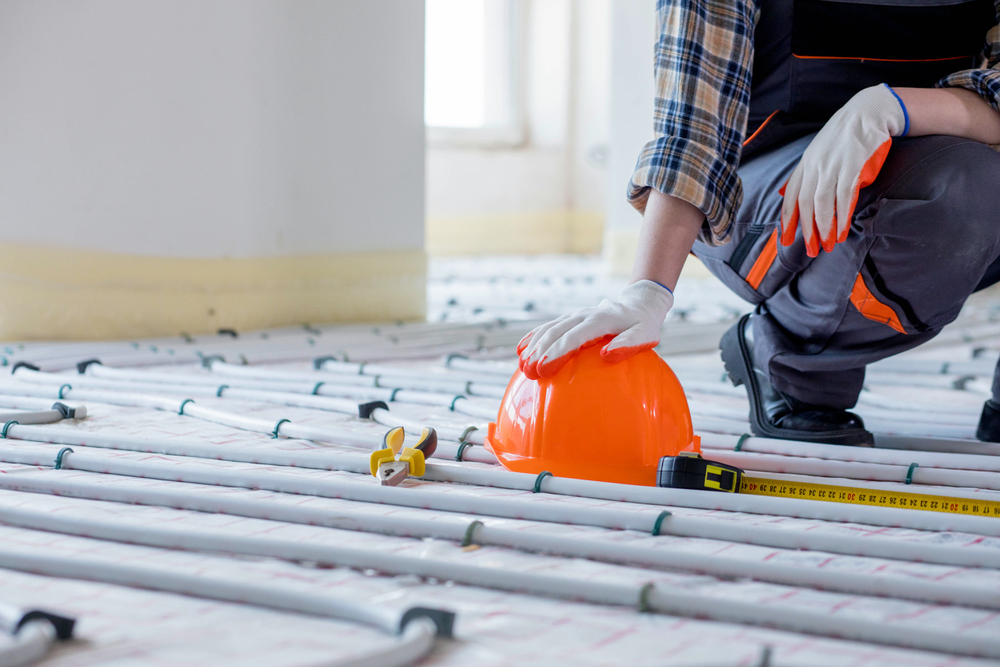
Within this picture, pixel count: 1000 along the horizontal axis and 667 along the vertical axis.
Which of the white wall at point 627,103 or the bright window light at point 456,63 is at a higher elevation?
the bright window light at point 456,63

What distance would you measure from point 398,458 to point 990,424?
992 millimetres

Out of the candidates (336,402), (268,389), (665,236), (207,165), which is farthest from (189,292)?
(665,236)

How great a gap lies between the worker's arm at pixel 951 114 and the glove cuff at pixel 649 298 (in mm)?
434

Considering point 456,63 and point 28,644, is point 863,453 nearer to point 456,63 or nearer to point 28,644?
point 28,644

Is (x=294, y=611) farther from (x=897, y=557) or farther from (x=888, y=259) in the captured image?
(x=888, y=259)

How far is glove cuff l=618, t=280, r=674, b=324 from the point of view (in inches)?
49.8

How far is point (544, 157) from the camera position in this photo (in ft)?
25.6

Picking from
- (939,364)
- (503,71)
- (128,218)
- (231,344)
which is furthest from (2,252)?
(503,71)

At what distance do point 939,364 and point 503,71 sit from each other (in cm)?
600

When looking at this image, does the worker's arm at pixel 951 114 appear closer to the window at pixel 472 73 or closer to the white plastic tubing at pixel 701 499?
the white plastic tubing at pixel 701 499

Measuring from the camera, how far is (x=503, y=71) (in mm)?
7699

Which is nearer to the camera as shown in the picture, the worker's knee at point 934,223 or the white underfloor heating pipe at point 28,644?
the white underfloor heating pipe at point 28,644

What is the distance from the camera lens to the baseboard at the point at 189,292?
2400 mm

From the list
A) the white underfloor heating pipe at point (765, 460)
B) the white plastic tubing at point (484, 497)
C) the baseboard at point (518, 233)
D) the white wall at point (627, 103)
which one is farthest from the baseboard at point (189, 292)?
the baseboard at point (518, 233)
